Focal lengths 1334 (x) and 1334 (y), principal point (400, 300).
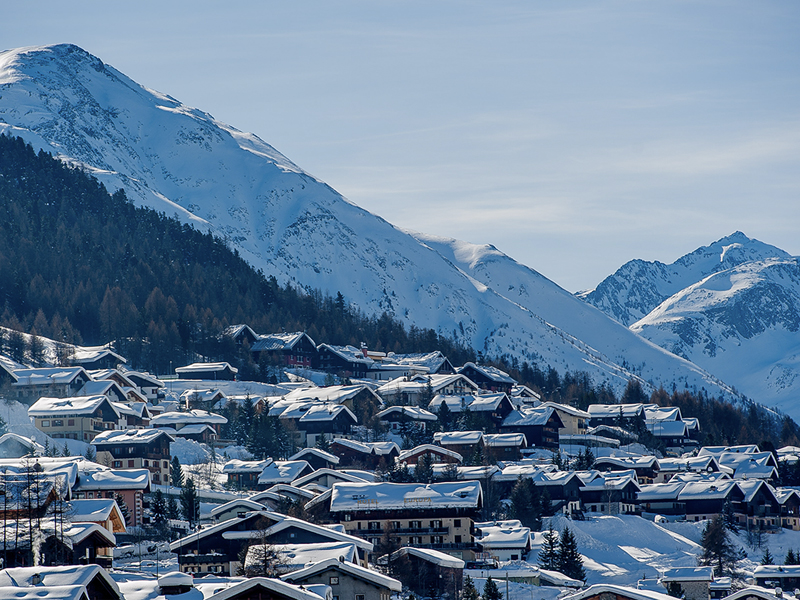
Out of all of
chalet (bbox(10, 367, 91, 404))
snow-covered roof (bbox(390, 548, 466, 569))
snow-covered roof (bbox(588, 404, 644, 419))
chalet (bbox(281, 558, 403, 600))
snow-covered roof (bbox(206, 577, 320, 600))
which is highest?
chalet (bbox(10, 367, 91, 404))

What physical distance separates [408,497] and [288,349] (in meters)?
78.2

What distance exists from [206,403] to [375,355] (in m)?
52.2

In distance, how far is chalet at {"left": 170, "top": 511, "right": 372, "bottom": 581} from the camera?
68.9 metres

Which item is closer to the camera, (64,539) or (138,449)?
(64,539)

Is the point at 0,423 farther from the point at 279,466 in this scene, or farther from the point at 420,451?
the point at 420,451

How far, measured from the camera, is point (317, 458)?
10569cm

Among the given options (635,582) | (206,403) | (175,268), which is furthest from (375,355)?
(635,582)

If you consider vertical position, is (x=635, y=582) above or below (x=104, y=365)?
below

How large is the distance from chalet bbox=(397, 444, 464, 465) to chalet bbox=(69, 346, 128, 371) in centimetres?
4327

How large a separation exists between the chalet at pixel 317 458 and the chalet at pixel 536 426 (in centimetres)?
2920

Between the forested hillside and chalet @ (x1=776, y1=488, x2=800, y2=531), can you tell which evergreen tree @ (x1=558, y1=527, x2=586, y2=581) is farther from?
the forested hillside

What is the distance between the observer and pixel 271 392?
139125 mm

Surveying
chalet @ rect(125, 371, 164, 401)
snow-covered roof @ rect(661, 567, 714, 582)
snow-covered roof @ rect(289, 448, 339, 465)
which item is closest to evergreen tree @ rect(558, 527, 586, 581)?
snow-covered roof @ rect(661, 567, 714, 582)

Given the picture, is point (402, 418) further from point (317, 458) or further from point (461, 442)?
point (317, 458)
